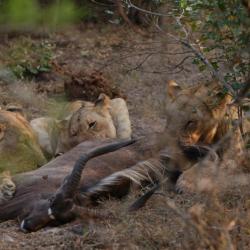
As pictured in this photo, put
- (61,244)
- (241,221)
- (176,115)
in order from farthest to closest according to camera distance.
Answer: (176,115) < (61,244) < (241,221)

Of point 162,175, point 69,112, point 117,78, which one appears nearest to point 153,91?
point 117,78

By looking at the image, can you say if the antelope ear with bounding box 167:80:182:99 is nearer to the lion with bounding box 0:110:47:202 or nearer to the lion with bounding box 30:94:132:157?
the lion with bounding box 30:94:132:157

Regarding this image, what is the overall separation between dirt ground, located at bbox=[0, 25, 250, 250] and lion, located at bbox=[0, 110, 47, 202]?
1.26ft

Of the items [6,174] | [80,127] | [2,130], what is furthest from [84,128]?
[6,174]

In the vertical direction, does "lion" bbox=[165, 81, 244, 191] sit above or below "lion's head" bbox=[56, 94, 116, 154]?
above

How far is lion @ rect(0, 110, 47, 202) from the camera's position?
8.90m

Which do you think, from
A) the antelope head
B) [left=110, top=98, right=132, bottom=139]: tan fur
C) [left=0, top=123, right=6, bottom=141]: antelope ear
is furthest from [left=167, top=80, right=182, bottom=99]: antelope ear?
the antelope head

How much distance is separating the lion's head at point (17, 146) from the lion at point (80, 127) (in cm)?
36

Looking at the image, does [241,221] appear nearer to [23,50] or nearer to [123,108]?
[123,108]

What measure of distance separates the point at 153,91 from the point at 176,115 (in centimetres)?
365

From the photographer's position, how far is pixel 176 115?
8742mm

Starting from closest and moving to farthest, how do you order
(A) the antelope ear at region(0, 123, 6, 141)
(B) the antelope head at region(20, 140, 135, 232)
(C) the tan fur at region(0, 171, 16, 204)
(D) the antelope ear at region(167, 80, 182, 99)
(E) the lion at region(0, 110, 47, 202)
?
(B) the antelope head at region(20, 140, 135, 232)
(C) the tan fur at region(0, 171, 16, 204)
(E) the lion at region(0, 110, 47, 202)
(D) the antelope ear at region(167, 80, 182, 99)
(A) the antelope ear at region(0, 123, 6, 141)

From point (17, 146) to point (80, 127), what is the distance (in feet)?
3.82

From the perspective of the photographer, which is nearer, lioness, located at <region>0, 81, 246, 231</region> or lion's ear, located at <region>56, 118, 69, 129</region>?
lioness, located at <region>0, 81, 246, 231</region>
